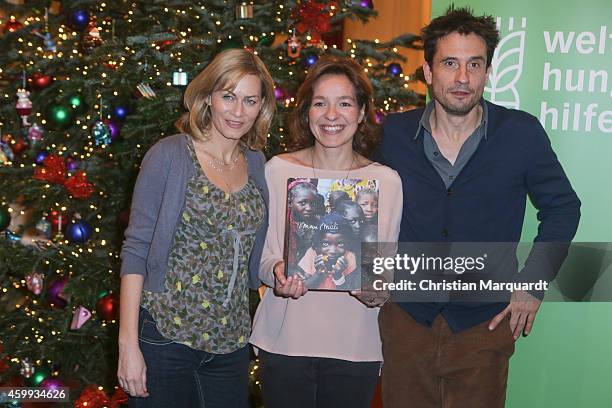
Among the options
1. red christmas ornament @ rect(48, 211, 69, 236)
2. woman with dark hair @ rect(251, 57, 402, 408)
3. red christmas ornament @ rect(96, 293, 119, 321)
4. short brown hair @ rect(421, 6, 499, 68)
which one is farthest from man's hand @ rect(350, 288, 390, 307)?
red christmas ornament @ rect(48, 211, 69, 236)

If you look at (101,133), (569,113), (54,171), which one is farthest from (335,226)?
(54,171)

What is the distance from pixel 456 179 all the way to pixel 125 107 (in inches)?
74.0

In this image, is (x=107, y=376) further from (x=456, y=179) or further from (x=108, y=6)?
(x=456, y=179)

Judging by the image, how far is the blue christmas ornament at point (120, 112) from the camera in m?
3.55

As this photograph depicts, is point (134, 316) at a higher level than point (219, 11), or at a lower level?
lower

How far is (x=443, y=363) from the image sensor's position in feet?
8.21

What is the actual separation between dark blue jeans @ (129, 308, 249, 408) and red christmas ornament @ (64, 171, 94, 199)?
137 centimetres

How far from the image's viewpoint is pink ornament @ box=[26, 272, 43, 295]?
3.66 metres

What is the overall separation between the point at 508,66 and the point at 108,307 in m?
2.28

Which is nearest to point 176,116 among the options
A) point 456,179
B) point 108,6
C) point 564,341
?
point 108,6

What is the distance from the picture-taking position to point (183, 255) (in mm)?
2256

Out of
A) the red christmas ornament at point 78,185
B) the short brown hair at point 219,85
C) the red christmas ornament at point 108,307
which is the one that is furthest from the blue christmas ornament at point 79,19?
the short brown hair at point 219,85

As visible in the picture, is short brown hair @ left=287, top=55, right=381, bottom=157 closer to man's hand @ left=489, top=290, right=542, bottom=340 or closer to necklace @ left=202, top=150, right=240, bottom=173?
necklace @ left=202, top=150, right=240, bottom=173

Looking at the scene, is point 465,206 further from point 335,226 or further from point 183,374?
point 183,374
